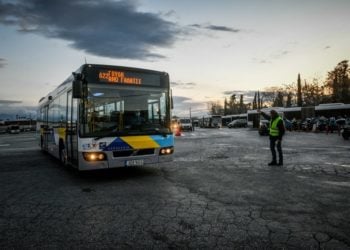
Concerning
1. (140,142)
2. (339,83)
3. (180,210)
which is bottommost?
(180,210)

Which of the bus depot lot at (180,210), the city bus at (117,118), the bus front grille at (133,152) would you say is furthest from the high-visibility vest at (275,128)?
the bus front grille at (133,152)

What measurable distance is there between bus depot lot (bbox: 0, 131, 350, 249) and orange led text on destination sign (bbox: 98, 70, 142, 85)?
2.65 metres

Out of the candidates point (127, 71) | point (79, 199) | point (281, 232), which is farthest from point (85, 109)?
point (281, 232)

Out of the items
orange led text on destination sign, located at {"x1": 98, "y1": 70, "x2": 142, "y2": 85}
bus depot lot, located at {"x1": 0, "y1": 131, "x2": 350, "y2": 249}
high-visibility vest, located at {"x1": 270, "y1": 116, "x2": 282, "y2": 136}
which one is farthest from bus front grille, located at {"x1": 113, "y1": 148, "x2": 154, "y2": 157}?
high-visibility vest, located at {"x1": 270, "y1": 116, "x2": 282, "y2": 136}

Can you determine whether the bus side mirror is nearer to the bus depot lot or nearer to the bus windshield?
the bus windshield

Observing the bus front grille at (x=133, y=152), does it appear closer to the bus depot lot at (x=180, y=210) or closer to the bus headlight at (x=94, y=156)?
the bus headlight at (x=94, y=156)

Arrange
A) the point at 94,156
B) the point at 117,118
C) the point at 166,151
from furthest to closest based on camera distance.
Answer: the point at 166,151 < the point at 117,118 < the point at 94,156

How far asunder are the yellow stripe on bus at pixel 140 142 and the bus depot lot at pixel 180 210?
35.9 inches

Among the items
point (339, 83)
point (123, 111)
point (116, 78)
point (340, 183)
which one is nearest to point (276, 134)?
point (340, 183)

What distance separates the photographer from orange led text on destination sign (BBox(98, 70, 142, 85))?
7832mm

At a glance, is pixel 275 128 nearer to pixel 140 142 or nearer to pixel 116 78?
pixel 140 142

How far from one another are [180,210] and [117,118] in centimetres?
342

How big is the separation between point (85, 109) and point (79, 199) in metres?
2.32

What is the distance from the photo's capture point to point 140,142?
7961 mm
